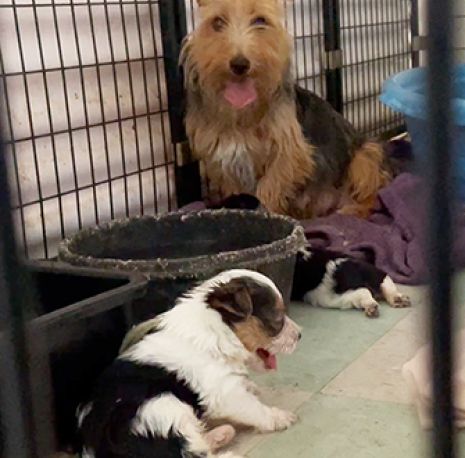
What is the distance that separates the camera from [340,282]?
2246mm

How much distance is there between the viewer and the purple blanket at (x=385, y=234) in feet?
8.12

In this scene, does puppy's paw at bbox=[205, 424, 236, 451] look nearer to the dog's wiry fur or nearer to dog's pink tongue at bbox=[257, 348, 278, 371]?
dog's pink tongue at bbox=[257, 348, 278, 371]

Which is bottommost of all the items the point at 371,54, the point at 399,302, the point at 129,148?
the point at 399,302

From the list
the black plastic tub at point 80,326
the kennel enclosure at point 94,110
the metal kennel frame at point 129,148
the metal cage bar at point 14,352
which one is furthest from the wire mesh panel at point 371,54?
the metal cage bar at point 14,352

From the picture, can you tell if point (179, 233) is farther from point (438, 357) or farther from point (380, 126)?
point (380, 126)

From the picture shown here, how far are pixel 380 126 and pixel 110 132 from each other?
74.4 inches

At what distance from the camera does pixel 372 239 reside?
8.66 ft

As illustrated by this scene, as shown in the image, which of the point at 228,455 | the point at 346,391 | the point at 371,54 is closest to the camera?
the point at 228,455

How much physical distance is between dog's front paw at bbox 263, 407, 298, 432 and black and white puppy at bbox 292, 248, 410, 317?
0.67 metres

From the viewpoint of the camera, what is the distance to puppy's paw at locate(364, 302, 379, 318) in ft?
7.14

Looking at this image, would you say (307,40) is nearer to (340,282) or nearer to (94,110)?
(94,110)

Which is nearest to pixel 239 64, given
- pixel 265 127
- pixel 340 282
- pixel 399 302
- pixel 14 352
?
pixel 265 127

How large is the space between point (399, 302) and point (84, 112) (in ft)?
3.38

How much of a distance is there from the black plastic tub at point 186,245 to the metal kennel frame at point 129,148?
0.73 feet
